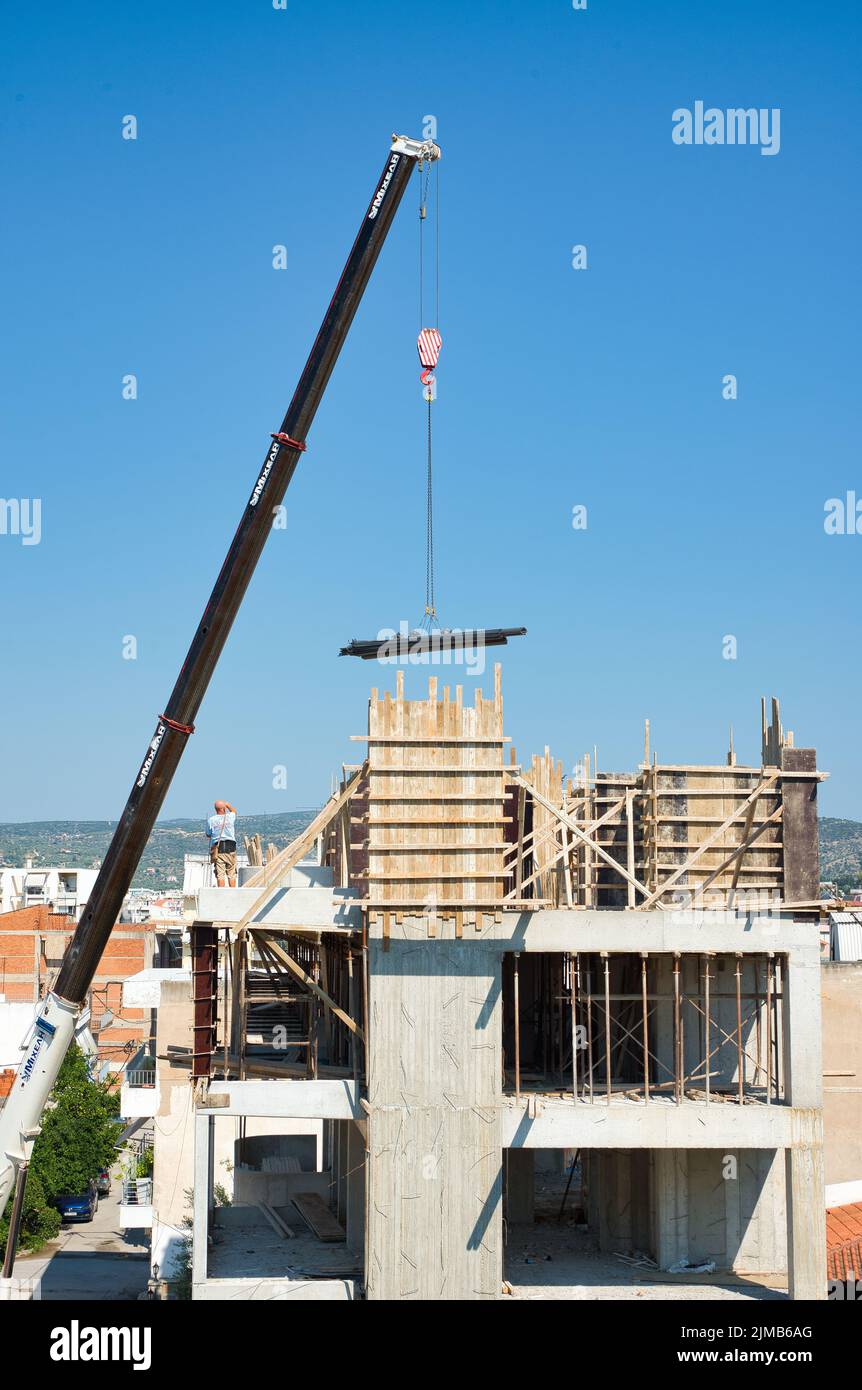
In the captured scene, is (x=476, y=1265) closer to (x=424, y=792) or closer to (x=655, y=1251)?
(x=655, y=1251)

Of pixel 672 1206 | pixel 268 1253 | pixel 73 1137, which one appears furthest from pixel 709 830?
pixel 73 1137

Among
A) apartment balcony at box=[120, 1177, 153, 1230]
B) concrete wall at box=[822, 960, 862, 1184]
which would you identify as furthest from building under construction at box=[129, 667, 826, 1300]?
apartment balcony at box=[120, 1177, 153, 1230]

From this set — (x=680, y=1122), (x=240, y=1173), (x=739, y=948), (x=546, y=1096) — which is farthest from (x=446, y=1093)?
(x=240, y=1173)

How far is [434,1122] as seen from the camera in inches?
1070

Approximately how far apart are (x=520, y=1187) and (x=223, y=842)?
11372 millimetres

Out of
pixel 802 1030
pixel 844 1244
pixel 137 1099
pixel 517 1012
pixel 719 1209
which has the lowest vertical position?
pixel 137 1099

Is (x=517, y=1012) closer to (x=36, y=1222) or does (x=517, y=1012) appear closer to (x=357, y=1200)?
(x=357, y=1200)

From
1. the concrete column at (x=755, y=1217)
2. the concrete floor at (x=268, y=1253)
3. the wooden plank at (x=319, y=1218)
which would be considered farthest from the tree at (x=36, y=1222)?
the concrete column at (x=755, y=1217)

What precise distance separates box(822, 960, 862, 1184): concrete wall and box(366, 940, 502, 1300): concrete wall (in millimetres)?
12817

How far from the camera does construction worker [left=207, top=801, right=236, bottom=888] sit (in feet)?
109

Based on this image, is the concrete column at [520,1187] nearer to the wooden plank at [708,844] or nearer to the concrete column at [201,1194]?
the concrete column at [201,1194]

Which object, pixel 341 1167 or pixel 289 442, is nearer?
pixel 289 442
